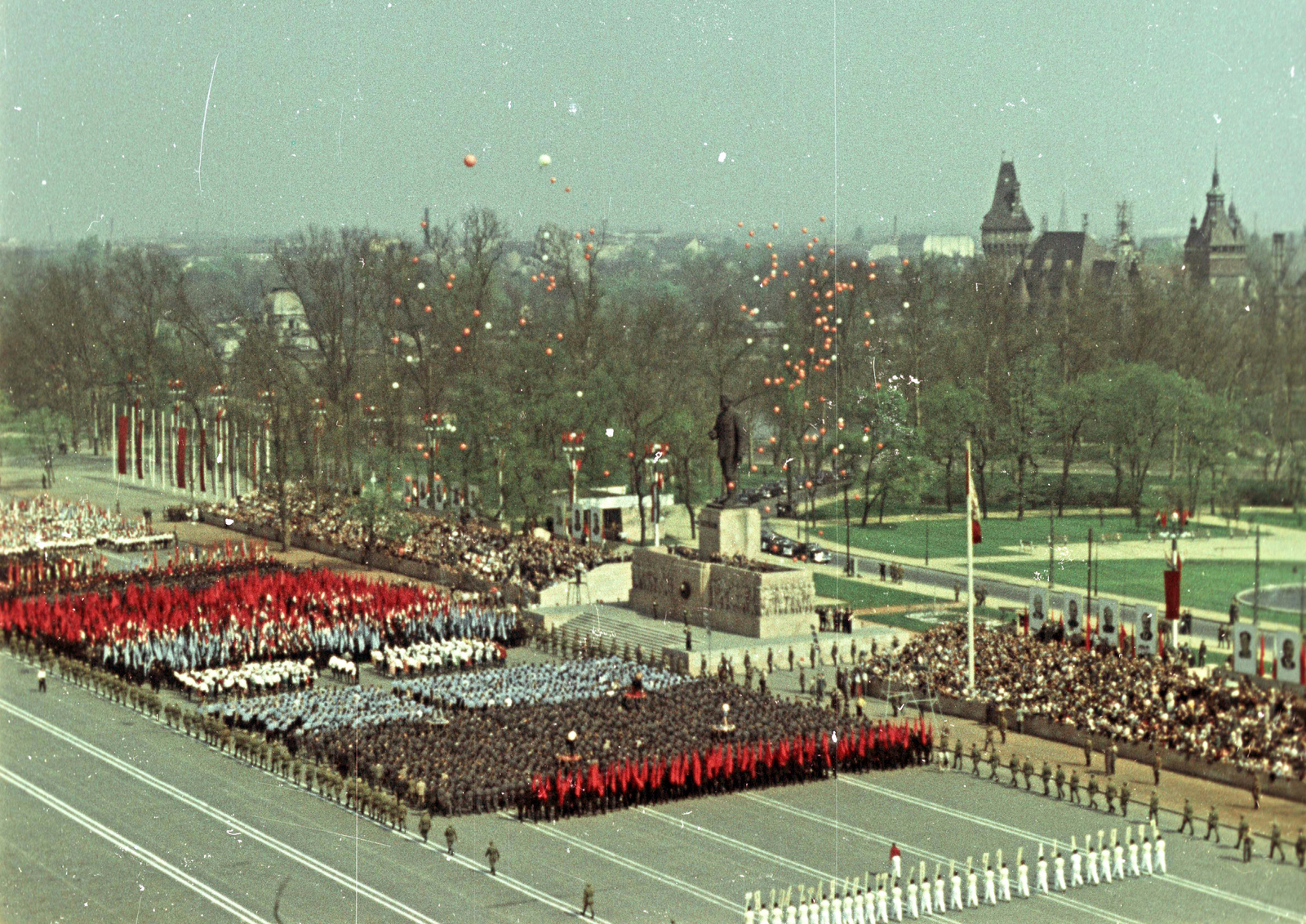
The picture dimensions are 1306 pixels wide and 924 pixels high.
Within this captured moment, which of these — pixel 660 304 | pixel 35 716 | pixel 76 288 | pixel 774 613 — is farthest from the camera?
pixel 660 304

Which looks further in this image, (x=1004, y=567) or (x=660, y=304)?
(x=660, y=304)

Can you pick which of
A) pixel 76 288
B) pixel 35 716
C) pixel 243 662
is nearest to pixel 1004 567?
pixel 243 662

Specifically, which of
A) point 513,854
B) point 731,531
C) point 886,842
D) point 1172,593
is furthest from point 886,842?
point 731,531

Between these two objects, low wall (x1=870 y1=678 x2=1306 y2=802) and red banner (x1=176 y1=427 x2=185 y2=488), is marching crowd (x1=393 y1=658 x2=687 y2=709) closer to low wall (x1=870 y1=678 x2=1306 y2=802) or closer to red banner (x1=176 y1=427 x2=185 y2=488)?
low wall (x1=870 y1=678 x2=1306 y2=802)

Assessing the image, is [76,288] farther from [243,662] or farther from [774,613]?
[774,613]

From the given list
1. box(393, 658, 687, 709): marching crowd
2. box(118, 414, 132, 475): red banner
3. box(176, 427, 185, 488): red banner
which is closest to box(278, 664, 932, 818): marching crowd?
box(393, 658, 687, 709): marching crowd

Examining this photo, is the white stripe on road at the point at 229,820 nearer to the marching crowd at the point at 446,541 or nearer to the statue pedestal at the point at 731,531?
the marching crowd at the point at 446,541

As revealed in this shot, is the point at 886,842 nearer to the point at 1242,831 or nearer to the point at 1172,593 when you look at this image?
the point at 1242,831
